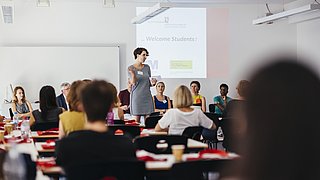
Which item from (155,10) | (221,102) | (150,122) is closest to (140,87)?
(150,122)

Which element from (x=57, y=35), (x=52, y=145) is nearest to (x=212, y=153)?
(x=52, y=145)

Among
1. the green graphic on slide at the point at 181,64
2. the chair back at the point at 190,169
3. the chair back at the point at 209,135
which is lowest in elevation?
the chair back at the point at 209,135

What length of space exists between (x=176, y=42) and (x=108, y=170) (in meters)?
9.49

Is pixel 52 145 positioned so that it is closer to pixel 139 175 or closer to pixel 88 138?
pixel 88 138

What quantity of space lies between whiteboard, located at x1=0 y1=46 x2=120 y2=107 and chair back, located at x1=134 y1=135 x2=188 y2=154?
269 inches

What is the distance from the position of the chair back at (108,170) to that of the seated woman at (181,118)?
281cm

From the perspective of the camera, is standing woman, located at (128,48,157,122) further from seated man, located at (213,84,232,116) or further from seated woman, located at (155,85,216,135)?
seated man, located at (213,84,232,116)

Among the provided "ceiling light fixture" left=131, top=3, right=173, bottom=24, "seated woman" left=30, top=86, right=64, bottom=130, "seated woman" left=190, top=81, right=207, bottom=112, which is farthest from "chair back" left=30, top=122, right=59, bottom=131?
"seated woman" left=190, top=81, right=207, bottom=112

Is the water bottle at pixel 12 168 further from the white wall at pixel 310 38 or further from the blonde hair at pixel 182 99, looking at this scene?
the white wall at pixel 310 38

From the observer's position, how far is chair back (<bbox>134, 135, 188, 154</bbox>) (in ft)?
14.8

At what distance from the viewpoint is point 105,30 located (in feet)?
38.8

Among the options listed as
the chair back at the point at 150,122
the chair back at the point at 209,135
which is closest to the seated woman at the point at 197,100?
the chair back at the point at 209,135

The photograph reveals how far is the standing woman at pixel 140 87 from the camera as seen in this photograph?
8.16 meters

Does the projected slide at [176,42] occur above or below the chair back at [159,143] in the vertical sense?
above
